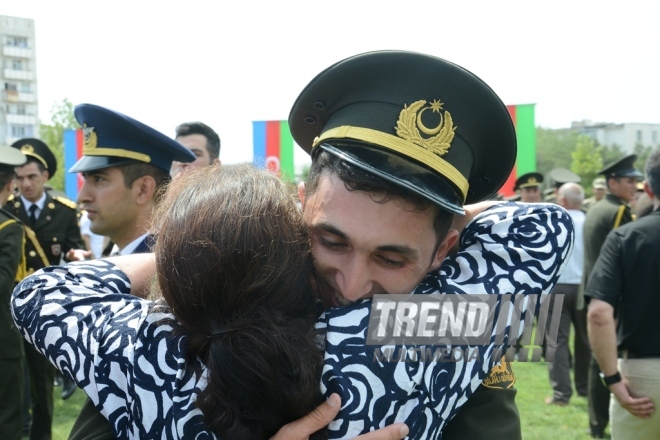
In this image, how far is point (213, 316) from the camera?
135 cm

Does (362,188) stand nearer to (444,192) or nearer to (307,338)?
(444,192)

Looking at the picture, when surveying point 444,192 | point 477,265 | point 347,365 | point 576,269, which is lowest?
point 576,269

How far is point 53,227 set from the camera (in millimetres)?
7379

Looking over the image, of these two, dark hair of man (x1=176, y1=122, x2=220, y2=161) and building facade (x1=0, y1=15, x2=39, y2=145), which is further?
building facade (x1=0, y1=15, x2=39, y2=145)

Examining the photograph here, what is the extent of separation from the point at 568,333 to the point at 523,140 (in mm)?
2893

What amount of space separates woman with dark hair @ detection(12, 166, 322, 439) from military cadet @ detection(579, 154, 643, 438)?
17.6 feet

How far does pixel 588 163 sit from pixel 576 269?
121ft

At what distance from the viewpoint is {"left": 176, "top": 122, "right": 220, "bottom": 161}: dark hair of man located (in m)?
5.64

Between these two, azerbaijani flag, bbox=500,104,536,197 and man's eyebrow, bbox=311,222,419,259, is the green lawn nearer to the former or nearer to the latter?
azerbaijani flag, bbox=500,104,536,197

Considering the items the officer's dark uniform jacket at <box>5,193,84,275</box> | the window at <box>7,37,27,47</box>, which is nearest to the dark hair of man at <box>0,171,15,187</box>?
the officer's dark uniform jacket at <box>5,193,84,275</box>

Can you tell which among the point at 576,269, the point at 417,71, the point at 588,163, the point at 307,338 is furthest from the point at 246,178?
the point at 588,163

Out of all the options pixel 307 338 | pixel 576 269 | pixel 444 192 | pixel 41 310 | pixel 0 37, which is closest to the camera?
pixel 307 338

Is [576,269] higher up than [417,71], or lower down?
lower down

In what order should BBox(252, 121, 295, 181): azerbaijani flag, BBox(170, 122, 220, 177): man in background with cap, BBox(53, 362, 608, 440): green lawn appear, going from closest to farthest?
BBox(170, 122, 220, 177): man in background with cap, BBox(53, 362, 608, 440): green lawn, BBox(252, 121, 295, 181): azerbaijani flag
